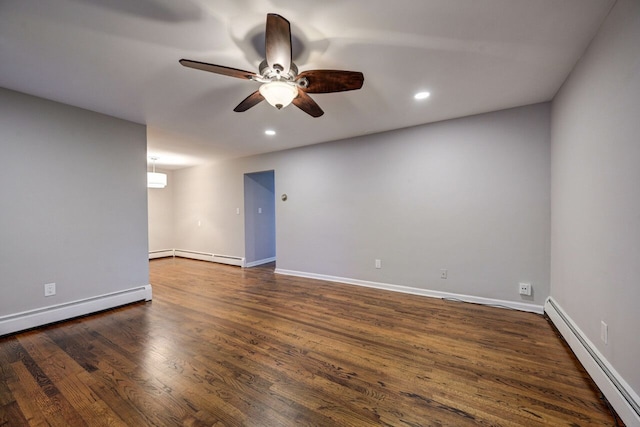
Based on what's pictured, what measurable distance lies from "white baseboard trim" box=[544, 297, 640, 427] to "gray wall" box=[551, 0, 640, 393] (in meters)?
0.05

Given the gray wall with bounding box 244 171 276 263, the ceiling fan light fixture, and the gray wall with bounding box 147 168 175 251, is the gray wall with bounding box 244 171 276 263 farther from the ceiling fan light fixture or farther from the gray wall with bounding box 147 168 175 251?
the ceiling fan light fixture

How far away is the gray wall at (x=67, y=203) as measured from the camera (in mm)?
2502

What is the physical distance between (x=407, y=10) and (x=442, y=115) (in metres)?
1.94

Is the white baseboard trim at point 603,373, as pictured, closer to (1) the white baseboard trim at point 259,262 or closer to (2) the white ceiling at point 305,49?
(2) the white ceiling at point 305,49

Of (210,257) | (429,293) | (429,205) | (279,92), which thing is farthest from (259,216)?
(279,92)

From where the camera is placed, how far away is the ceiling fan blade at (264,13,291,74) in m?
1.36

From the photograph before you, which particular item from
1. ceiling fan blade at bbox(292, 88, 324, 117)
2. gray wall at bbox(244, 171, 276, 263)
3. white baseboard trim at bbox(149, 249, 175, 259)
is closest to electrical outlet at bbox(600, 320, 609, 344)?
ceiling fan blade at bbox(292, 88, 324, 117)

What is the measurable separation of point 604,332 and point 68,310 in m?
4.76

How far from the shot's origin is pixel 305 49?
1.86 meters

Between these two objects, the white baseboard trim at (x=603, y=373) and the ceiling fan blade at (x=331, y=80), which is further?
the ceiling fan blade at (x=331, y=80)

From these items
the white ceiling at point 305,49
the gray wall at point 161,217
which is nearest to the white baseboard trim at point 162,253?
the gray wall at point 161,217

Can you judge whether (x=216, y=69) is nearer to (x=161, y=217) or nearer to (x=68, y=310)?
(x=68, y=310)

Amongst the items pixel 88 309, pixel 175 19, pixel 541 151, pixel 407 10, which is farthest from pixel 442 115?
pixel 88 309

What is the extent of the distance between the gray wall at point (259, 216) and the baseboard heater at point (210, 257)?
261mm
